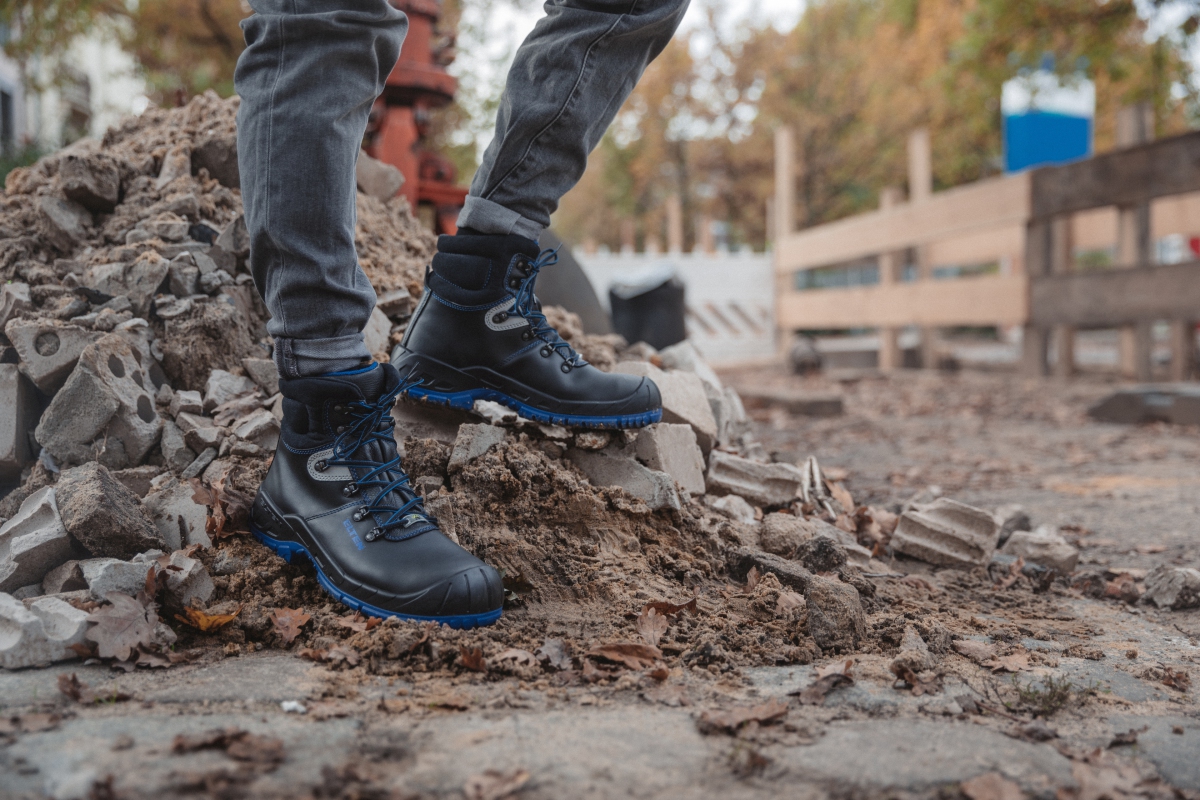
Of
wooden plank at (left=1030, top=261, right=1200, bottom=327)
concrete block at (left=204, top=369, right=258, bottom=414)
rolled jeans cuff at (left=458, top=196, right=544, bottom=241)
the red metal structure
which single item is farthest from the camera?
wooden plank at (left=1030, top=261, right=1200, bottom=327)

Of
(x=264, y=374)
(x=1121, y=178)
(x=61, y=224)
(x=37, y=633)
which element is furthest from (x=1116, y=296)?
(x=37, y=633)

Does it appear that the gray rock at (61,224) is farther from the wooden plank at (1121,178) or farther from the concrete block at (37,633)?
the wooden plank at (1121,178)

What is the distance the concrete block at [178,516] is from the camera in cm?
194

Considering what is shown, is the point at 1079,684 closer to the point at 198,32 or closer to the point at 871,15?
the point at 198,32

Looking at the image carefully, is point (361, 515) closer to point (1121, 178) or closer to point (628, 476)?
point (628, 476)

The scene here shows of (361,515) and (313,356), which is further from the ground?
(313,356)

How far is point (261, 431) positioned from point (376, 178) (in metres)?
1.44

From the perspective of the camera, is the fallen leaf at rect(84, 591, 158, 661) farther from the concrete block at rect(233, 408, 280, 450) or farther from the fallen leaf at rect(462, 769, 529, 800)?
the fallen leaf at rect(462, 769, 529, 800)

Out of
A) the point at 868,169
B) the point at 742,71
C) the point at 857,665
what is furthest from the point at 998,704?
the point at 742,71

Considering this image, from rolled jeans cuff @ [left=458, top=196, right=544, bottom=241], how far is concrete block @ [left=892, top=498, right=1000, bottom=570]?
1.42 m

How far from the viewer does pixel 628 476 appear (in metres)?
2.23

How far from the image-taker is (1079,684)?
162 cm

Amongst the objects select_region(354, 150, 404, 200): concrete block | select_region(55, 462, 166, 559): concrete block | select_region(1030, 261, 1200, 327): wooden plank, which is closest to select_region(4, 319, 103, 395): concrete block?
select_region(55, 462, 166, 559): concrete block

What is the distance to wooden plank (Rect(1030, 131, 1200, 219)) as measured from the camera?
20.1ft
